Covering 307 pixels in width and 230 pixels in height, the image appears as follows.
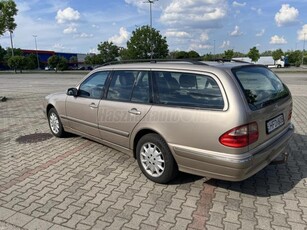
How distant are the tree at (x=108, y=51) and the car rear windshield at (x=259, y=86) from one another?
53.4 metres

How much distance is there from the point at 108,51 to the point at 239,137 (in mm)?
55168

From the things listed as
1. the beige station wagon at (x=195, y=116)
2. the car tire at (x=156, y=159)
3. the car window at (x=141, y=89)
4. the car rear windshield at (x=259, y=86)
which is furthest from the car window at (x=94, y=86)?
the car rear windshield at (x=259, y=86)

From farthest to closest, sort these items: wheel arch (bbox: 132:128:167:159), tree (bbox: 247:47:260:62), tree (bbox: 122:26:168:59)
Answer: tree (bbox: 247:47:260:62) < tree (bbox: 122:26:168:59) < wheel arch (bbox: 132:128:167:159)

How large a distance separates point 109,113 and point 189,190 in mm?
1661

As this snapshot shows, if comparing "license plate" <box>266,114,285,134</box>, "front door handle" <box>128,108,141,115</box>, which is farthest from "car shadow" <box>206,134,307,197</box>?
"front door handle" <box>128,108,141,115</box>

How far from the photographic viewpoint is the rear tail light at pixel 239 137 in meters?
2.86

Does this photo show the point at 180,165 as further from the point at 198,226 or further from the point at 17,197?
the point at 17,197

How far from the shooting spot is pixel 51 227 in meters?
2.79

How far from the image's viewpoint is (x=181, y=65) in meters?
3.45

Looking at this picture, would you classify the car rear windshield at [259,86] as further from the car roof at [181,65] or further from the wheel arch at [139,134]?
the wheel arch at [139,134]

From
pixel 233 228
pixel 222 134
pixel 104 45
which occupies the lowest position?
pixel 233 228

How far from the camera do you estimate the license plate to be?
3225mm

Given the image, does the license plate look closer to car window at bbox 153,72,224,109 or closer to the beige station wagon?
the beige station wagon

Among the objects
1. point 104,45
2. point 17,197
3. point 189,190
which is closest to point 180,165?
point 189,190
